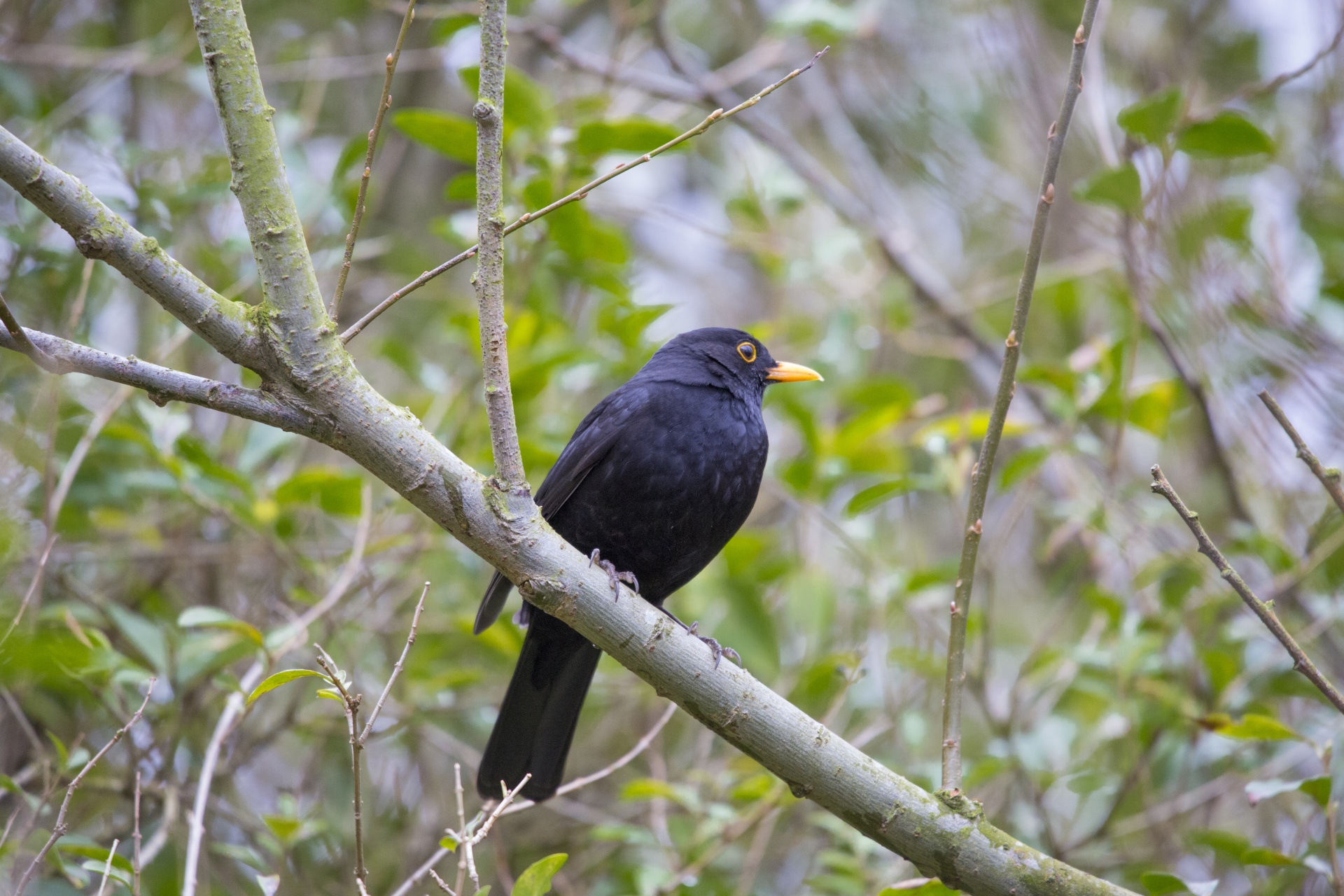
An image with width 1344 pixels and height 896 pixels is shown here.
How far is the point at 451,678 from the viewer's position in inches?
151

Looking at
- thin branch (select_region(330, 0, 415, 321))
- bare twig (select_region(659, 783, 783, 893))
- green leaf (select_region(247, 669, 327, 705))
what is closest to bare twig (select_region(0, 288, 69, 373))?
thin branch (select_region(330, 0, 415, 321))

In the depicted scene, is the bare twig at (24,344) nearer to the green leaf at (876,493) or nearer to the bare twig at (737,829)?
the bare twig at (737,829)

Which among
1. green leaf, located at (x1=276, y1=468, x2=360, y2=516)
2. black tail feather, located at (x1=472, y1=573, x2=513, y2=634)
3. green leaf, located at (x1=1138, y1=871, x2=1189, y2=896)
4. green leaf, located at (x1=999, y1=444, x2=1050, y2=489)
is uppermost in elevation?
green leaf, located at (x1=999, y1=444, x2=1050, y2=489)

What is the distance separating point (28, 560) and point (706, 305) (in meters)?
4.82

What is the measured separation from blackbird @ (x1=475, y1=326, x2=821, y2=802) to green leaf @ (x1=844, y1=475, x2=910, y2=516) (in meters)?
0.49

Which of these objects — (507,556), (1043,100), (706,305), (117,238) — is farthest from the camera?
(706,305)

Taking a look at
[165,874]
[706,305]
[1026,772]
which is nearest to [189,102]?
[706,305]

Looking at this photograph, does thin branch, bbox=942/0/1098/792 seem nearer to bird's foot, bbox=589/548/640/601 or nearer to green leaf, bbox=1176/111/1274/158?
bird's foot, bbox=589/548/640/601

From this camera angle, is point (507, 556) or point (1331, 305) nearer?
point (507, 556)

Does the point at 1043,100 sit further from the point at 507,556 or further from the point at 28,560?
the point at 28,560

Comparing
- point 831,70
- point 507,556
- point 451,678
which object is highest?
point 831,70

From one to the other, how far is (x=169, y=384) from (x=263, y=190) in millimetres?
443

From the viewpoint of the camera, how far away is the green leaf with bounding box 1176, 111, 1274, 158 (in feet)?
11.2

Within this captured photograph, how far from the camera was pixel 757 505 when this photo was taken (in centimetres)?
593
